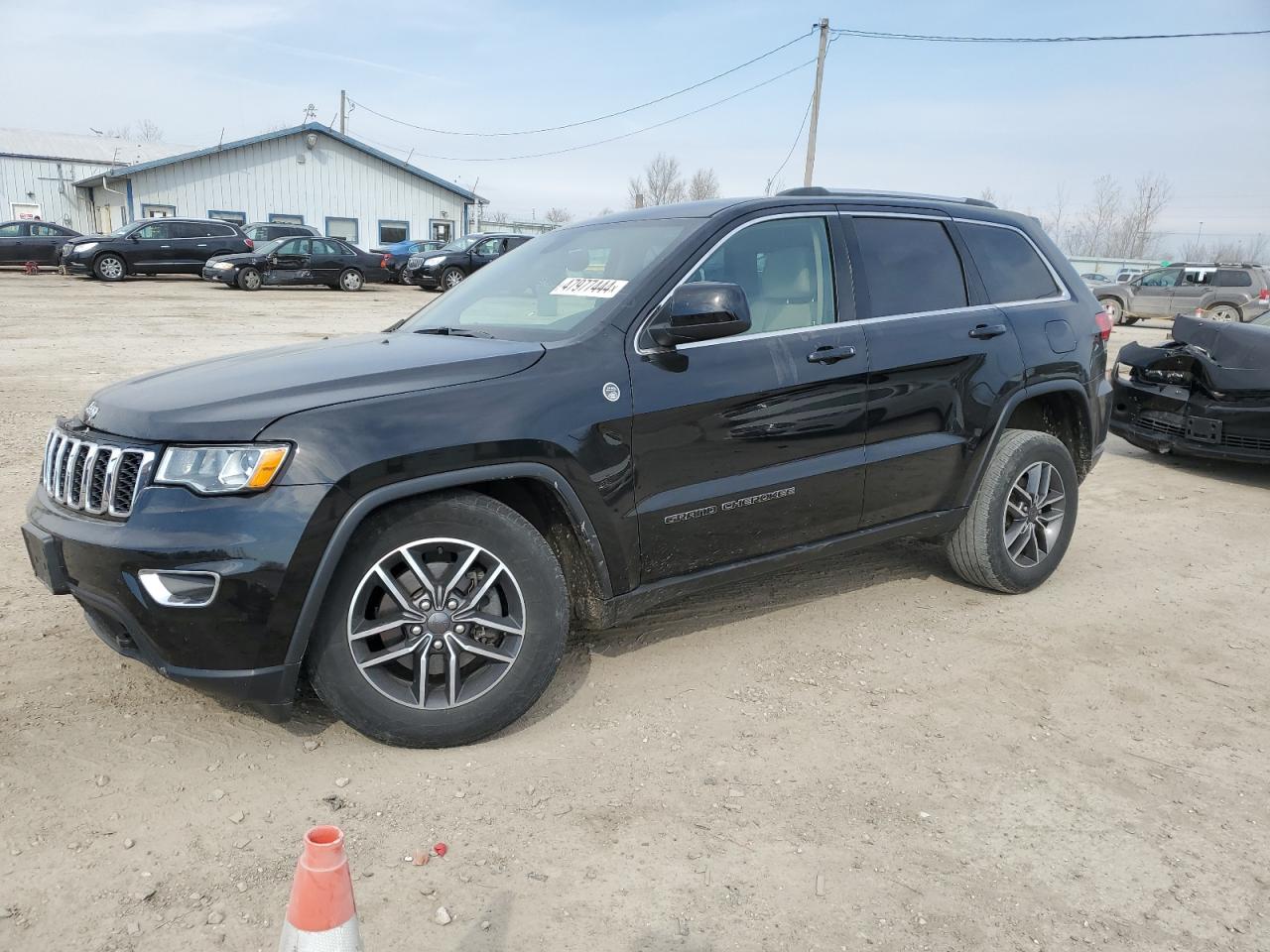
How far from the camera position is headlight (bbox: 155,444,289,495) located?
266 centimetres

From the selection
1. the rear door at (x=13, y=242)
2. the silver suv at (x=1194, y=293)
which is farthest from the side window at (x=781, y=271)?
the rear door at (x=13, y=242)

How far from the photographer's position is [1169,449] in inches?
298

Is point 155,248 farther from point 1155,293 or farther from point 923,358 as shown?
point 1155,293

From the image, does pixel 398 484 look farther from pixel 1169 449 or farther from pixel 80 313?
pixel 80 313

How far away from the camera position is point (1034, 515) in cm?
464

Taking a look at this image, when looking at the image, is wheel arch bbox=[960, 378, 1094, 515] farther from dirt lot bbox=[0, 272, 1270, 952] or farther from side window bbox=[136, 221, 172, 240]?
side window bbox=[136, 221, 172, 240]

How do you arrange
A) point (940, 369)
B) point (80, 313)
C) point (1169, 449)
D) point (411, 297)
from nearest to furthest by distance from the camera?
1. point (940, 369)
2. point (1169, 449)
3. point (80, 313)
4. point (411, 297)

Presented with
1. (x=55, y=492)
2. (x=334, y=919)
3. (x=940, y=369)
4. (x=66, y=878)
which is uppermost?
(x=940, y=369)

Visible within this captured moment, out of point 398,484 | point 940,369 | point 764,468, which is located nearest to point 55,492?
point 398,484

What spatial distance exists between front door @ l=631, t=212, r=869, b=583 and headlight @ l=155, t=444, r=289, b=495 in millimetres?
1193

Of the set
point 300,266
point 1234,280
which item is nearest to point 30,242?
point 300,266

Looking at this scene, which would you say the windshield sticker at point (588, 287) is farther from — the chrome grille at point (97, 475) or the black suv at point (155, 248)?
the black suv at point (155, 248)

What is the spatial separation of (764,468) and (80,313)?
1545 centimetres

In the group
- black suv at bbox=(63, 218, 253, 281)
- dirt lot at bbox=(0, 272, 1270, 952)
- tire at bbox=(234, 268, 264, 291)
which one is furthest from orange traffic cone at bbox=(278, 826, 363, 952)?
black suv at bbox=(63, 218, 253, 281)
